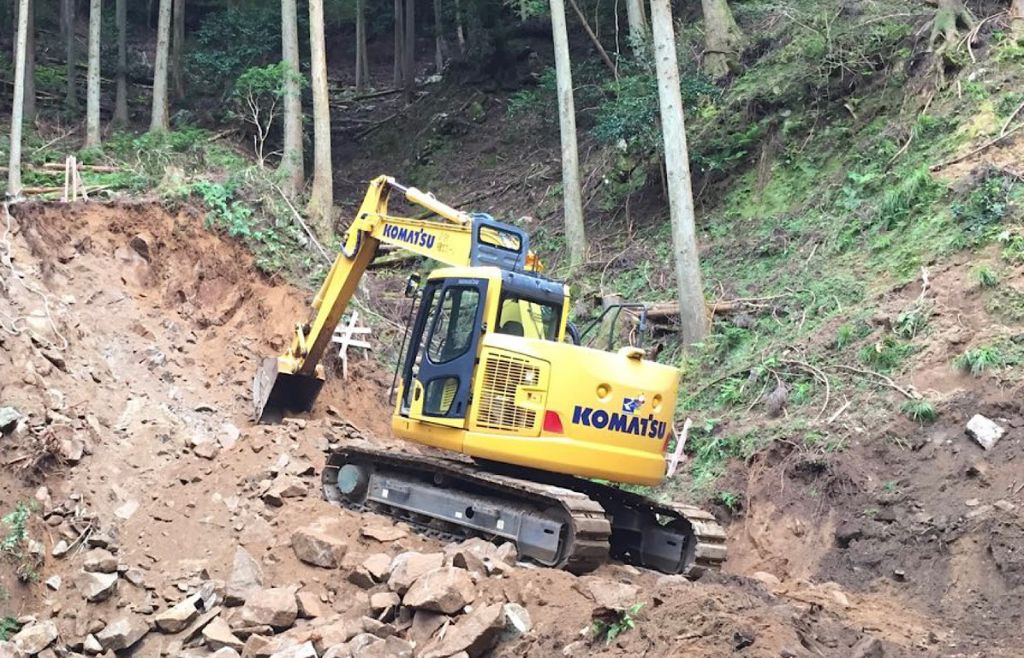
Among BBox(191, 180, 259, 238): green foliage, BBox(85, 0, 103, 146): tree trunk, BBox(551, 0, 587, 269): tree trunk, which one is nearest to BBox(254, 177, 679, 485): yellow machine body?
BBox(191, 180, 259, 238): green foliage

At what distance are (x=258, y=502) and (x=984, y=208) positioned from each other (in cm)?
860

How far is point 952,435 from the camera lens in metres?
9.11

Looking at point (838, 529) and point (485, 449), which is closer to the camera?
point (485, 449)

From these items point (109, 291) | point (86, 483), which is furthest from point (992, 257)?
point (109, 291)

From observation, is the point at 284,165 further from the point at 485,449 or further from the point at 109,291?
the point at 485,449

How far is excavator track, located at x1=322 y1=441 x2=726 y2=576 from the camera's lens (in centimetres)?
774

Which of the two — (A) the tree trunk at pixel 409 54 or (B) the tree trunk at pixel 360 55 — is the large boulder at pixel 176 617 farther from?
(B) the tree trunk at pixel 360 55

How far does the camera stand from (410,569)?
7387mm

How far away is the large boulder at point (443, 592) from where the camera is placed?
6793mm

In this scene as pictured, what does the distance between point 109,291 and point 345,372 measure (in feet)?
10.4

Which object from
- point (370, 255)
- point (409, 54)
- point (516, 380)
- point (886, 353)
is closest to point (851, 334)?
point (886, 353)

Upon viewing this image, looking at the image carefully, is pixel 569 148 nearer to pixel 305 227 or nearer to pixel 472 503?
pixel 305 227

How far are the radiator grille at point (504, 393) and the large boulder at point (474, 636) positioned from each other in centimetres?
194

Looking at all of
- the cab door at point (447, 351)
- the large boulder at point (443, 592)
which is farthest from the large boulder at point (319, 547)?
the large boulder at point (443, 592)
